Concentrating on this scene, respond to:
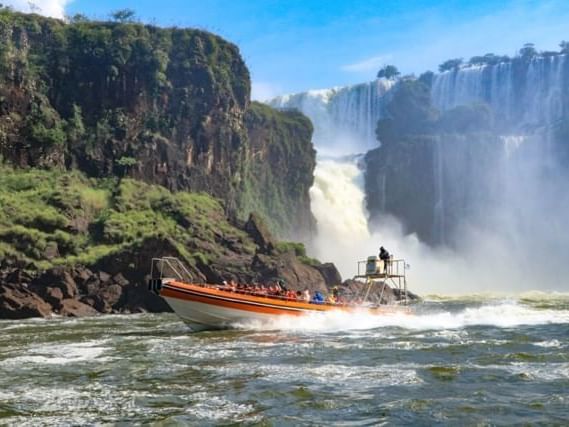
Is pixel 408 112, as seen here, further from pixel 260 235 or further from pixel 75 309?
pixel 75 309

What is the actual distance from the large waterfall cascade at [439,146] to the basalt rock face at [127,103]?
14.7 m

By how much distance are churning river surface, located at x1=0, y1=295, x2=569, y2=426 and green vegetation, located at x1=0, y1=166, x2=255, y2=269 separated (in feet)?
71.5

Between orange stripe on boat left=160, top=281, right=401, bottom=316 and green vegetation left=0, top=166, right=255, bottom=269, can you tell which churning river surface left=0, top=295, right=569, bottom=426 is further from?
green vegetation left=0, top=166, right=255, bottom=269

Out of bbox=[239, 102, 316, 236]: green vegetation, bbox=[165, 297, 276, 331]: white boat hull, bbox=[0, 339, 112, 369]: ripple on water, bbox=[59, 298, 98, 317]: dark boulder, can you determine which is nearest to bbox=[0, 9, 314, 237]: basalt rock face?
bbox=[239, 102, 316, 236]: green vegetation

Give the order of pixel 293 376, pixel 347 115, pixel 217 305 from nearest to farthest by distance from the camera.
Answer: pixel 293 376
pixel 217 305
pixel 347 115

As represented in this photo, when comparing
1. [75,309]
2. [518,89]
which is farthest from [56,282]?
[518,89]

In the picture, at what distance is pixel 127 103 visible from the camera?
70625mm

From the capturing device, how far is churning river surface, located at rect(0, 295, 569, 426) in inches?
521

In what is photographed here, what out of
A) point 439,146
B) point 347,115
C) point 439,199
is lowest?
point 439,199

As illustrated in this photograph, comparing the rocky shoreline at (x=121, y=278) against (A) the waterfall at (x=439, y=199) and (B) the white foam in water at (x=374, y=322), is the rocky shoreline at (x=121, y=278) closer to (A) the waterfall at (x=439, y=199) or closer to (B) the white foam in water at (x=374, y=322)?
(B) the white foam in water at (x=374, y=322)

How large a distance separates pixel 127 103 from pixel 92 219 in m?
17.9

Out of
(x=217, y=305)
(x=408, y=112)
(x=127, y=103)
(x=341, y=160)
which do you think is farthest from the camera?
(x=408, y=112)

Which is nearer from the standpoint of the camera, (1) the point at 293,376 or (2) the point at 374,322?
(1) the point at 293,376

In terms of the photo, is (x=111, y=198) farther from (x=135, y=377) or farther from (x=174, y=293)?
(x=135, y=377)
